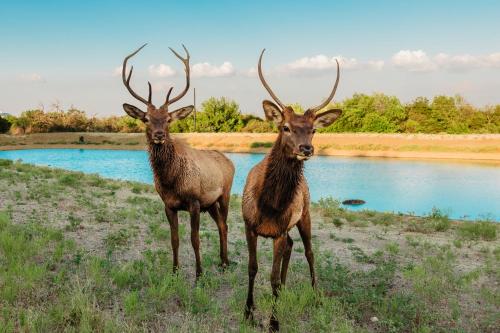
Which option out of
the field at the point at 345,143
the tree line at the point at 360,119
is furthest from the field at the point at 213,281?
the tree line at the point at 360,119

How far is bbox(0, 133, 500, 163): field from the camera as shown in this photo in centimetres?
4938

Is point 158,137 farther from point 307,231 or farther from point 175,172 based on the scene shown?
point 307,231

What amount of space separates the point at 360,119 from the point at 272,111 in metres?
75.4

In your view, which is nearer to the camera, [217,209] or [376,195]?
[217,209]

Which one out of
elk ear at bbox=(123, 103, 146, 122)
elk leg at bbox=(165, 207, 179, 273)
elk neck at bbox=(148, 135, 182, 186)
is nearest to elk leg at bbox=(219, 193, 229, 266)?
elk leg at bbox=(165, 207, 179, 273)

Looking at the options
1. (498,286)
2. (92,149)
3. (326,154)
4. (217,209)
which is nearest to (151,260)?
(217,209)

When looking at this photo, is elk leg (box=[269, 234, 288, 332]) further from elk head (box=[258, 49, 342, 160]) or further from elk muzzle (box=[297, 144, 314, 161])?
elk muzzle (box=[297, 144, 314, 161])

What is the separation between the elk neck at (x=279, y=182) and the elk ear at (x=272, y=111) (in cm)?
22

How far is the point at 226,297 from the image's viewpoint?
6.55m

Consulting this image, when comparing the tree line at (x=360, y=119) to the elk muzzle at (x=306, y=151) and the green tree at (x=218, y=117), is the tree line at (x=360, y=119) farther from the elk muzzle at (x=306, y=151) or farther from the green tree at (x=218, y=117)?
the elk muzzle at (x=306, y=151)

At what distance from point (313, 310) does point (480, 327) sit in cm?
218

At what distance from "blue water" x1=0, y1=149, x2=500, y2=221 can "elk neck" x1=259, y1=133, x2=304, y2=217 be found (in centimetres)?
1525

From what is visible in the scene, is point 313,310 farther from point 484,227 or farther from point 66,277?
point 484,227

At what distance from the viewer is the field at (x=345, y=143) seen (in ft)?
162
